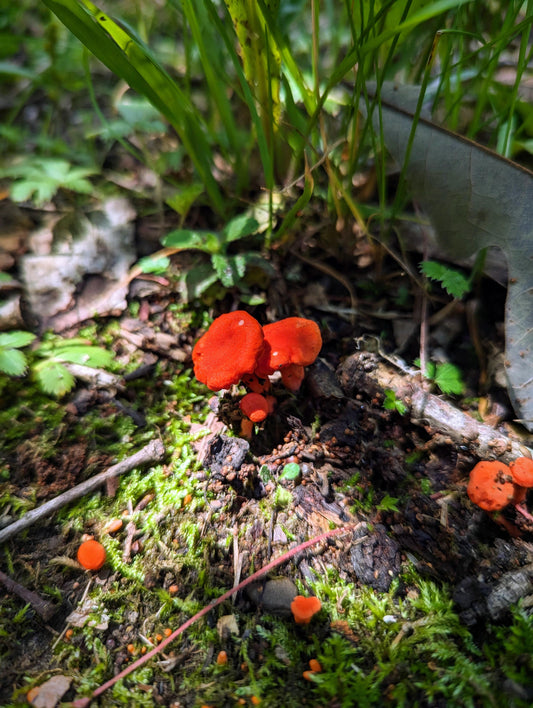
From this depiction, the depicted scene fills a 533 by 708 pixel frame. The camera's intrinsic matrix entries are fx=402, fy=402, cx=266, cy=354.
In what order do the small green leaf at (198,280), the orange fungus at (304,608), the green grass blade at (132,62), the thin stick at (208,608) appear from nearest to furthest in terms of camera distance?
the thin stick at (208,608)
the orange fungus at (304,608)
the green grass blade at (132,62)
the small green leaf at (198,280)

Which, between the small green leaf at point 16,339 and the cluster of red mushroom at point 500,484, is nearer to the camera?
the cluster of red mushroom at point 500,484

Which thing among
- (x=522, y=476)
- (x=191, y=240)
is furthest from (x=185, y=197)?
(x=522, y=476)

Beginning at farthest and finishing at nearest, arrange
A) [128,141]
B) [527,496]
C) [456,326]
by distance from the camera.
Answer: [128,141] < [456,326] < [527,496]

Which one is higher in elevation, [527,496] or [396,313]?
[396,313]

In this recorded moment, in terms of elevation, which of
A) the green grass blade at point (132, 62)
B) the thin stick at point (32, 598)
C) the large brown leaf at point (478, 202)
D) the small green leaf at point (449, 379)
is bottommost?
the thin stick at point (32, 598)

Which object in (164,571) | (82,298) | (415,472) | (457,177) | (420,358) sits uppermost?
(457,177)

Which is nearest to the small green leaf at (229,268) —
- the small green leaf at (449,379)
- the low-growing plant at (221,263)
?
the low-growing plant at (221,263)

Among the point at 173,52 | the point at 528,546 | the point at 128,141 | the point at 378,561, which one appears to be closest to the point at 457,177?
the point at 528,546

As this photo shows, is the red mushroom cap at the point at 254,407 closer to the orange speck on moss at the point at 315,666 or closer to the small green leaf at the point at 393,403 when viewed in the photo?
the small green leaf at the point at 393,403

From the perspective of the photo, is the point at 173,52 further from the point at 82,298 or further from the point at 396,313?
the point at 396,313
